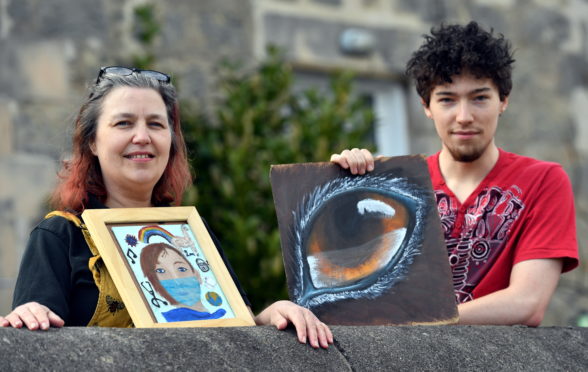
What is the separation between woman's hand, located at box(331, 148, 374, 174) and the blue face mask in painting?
0.70 m

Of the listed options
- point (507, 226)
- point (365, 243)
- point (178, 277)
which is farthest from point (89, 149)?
point (507, 226)

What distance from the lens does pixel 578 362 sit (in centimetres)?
314

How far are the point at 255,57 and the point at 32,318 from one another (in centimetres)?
415

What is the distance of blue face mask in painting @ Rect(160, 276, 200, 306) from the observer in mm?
2701

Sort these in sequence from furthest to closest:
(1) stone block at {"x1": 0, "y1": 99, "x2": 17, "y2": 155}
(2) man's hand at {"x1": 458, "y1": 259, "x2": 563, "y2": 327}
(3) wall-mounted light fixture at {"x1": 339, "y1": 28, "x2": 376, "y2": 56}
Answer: (3) wall-mounted light fixture at {"x1": 339, "y1": 28, "x2": 376, "y2": 56} → (1) stone block at {"x1": 0, "y1": 99, "x2": 17, "y2": 155} → (2) man's hand at {"x1": 458, "y1": 259, "x2": 563, "y2": 327}

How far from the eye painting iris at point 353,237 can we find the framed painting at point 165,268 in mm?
355

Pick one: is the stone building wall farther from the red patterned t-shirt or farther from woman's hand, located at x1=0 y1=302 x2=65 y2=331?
woman's hand, located at x1=0 y1=302 x2=65 y2=331

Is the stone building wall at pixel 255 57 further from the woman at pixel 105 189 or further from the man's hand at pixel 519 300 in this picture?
the man's hand at pixel 519 300

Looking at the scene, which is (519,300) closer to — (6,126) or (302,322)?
(302,322)

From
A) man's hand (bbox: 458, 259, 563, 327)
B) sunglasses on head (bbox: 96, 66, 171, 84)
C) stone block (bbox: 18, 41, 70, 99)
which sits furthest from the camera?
stone block (bbox: 18, 41, 70, 99)

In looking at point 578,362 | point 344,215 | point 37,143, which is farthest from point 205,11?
point 578,362

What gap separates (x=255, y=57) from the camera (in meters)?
6.39

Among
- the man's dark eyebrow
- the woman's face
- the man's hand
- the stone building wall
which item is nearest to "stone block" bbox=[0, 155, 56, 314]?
the stone building wall

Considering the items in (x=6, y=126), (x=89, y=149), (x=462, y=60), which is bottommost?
(x=6, y=126)
